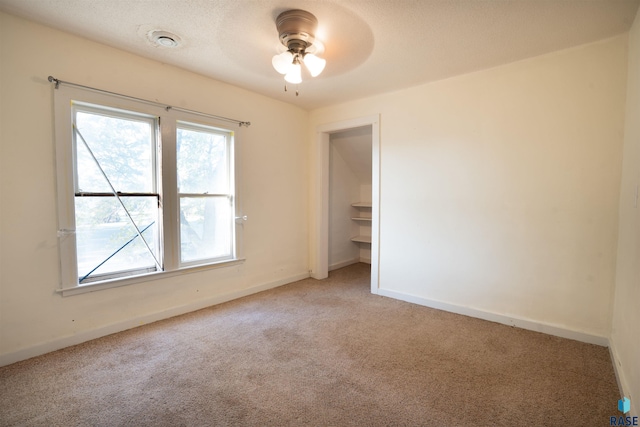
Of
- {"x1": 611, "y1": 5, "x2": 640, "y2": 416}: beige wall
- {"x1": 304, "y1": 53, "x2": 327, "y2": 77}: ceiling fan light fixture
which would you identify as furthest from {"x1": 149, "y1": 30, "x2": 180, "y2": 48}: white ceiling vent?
{"x1": 611, "y1": 5, "x2": 640, "y2": 416}: beige wall

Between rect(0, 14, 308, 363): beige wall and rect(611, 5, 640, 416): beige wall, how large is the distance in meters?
3.37

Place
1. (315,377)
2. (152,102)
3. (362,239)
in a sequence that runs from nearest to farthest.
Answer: (315,377) < (152,102) < (362,239)

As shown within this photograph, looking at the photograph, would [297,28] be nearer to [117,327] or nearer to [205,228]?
[205,228]

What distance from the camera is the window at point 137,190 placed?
2.40 m

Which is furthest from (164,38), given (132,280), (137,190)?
(132,280)

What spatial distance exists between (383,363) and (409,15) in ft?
8.17

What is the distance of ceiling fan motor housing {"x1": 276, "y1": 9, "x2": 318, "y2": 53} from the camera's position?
2.02 meters

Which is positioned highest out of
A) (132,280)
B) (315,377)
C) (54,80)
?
(54,80)

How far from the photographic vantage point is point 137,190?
2.80 metres

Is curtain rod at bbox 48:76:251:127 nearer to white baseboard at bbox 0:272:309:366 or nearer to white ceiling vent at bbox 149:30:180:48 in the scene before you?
white ceiling vent at bbox 149:30:180:48

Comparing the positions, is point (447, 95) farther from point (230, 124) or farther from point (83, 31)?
point (83, 31)

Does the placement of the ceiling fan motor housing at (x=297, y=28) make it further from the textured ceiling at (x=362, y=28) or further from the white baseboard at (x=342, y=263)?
the white baseboard at (x=342, y=263)

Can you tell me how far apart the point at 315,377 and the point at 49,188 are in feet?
8.08

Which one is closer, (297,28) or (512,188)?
(297,28)
